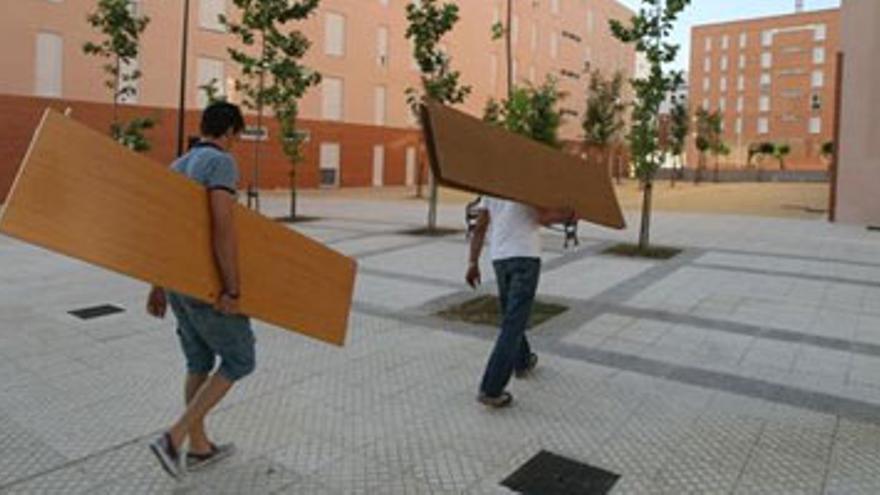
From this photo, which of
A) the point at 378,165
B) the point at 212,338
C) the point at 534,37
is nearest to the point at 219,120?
the point at 212,338

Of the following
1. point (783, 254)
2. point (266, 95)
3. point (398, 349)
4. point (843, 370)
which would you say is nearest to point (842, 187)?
point (783, 254)

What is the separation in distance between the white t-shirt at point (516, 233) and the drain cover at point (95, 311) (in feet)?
14.6

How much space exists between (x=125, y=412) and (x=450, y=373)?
2.23 m

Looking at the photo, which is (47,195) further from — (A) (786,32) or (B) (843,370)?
(A) (786,32)

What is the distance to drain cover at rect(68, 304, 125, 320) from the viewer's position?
23.9 feet

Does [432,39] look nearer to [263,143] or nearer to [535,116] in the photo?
[535,116]

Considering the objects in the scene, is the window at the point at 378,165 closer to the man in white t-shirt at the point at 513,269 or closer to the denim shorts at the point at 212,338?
the man in white t-shirt at the point at 513,269

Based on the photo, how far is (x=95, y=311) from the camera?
7484 millimetres

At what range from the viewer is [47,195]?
278 centimetres

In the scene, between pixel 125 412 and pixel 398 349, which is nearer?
pixel 125 412

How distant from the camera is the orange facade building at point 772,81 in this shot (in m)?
76.6

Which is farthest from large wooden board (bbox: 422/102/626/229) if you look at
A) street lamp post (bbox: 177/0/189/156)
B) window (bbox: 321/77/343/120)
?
window (bbox: 321/77/343/120)

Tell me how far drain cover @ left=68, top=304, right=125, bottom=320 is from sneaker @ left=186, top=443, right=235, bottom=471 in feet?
12.6

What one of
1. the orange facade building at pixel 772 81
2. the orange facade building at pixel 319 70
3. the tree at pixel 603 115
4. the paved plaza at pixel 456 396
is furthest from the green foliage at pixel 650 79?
the orange facade building at pixel 772 81
